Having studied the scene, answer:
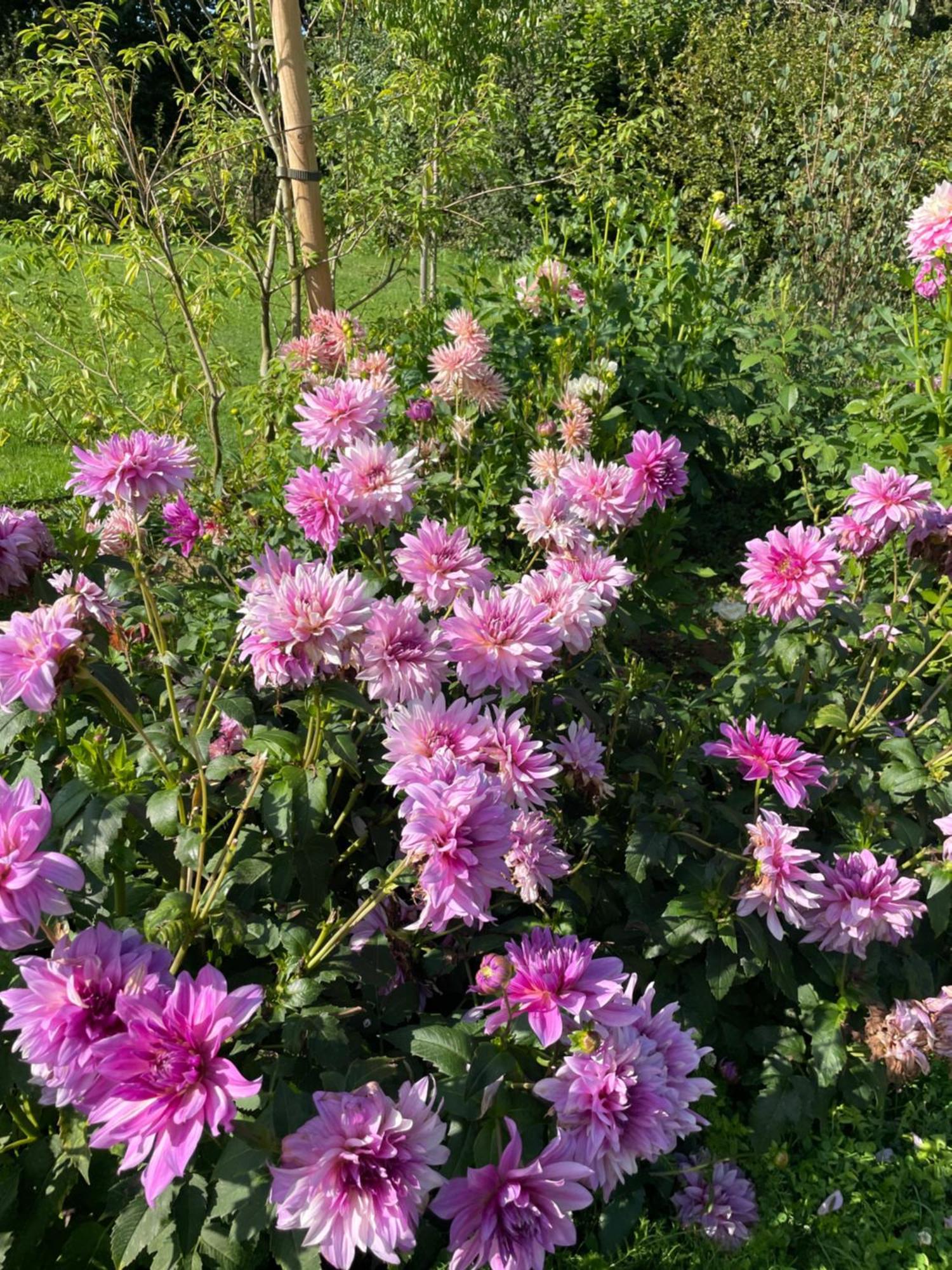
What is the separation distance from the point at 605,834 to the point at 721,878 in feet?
0.69

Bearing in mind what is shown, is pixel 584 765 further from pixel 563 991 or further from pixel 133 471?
pixel 133 471

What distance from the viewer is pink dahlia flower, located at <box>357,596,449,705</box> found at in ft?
4.09

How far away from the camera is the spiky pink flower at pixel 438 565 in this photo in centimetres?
141

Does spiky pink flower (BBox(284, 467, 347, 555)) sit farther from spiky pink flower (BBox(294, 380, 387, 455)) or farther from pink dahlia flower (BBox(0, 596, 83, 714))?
pink dahlia flower (BBox(0, 596, 83, 714))

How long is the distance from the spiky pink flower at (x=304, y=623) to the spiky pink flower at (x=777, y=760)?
66 cm

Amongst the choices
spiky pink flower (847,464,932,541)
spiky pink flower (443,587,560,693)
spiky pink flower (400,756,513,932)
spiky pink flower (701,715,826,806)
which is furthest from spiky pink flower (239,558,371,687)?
spiky pink flower (847,464,932,541)

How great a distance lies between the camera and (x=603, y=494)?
5.85ft

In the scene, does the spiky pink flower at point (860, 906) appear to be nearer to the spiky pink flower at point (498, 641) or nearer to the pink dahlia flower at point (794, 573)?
the pink dahlia flower at point (794, 573)

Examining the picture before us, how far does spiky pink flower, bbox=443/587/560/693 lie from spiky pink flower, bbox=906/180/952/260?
2.17 metres

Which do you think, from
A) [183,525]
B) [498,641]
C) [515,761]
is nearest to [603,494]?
[498,641]

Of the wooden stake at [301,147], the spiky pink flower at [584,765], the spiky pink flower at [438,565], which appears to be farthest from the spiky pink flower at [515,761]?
the wooden stake at [301,147]

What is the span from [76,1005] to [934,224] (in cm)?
291

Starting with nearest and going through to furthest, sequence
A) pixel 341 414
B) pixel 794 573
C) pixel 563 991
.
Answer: pixel 563 991 < pixel 794 573 < pixel 341 414

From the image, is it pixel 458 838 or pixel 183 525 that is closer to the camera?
pixel 458 838
